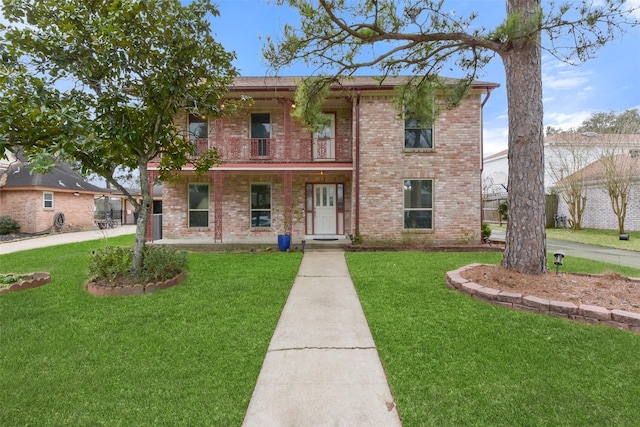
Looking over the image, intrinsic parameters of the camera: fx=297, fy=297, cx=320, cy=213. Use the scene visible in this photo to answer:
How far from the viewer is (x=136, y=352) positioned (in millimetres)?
3057

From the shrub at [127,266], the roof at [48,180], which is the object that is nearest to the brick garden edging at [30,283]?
the shrub at [127,266]

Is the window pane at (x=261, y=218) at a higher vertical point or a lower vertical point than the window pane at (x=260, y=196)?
lower

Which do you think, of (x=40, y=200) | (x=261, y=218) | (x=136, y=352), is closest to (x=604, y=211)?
(x=261, y=218)

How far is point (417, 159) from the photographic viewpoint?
34.5 ft

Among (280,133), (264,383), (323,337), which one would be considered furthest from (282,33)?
(280,133)

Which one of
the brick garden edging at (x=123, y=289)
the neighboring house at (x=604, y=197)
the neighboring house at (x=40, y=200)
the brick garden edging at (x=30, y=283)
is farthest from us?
the neighboring house at (x=40, y=200)

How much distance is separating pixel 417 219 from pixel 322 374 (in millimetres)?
8689

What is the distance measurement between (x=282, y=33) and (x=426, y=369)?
556 centimetres

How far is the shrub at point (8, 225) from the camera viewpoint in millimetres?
14684

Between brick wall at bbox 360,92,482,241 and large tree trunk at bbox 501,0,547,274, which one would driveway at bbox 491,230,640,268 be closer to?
brick wall at bbox 360,92,482,241

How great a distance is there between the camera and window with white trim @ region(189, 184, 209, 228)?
37.6 feet

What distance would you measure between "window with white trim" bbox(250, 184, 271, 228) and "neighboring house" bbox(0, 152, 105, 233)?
424 inches

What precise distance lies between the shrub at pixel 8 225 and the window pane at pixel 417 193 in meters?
19.1

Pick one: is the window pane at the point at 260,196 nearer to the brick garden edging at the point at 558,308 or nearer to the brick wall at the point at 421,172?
the brick wall at the point at 421,172
